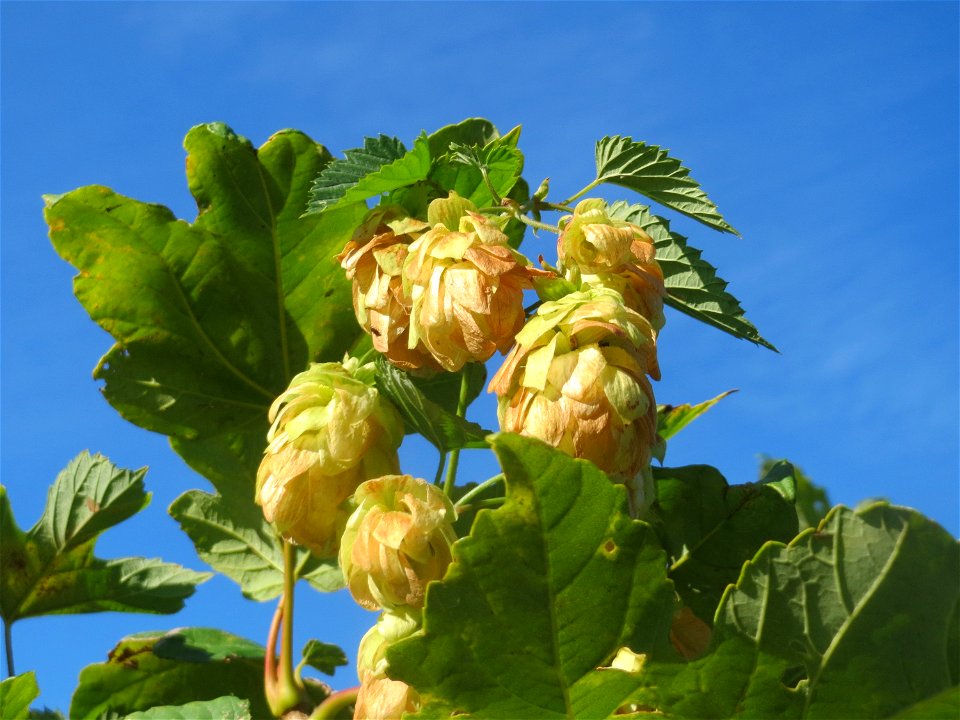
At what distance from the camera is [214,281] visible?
1577mm

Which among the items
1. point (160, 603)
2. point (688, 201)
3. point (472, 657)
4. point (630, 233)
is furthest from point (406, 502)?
point (160, 603)

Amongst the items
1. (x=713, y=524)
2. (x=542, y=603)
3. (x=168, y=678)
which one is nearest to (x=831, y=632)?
(x=542, y=603)

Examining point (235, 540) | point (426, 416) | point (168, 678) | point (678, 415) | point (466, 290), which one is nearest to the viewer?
point (466, 290)

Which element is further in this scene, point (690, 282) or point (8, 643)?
point (8, 643)

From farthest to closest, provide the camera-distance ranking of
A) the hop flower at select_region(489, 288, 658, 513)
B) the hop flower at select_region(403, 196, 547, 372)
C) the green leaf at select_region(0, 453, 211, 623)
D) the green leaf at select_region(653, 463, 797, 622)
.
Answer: the green leaf at select_region(0, 453, 211, 623)
the green leaf at select_region(653, 463, 797, 622)
the hop flower at select_region(403, 196, 547, 372)
the hop flower at select_region(489, 288, 658, 513)

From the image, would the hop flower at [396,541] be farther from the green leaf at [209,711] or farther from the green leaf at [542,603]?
the green leaf at [209,711]

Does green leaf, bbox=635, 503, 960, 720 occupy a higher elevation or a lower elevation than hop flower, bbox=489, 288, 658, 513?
lower

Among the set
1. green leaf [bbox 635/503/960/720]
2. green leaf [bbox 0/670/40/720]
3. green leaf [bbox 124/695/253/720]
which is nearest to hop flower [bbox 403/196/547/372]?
green leaf [bbox 635/503/960/720]

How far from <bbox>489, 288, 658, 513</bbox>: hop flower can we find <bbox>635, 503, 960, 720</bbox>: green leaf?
168mm

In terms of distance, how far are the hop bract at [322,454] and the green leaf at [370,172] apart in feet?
0.91

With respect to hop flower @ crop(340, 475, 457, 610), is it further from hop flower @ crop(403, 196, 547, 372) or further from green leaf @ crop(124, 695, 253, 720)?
green leaf @ crop(124, 695, 253, 720)

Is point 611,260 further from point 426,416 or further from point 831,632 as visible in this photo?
point 831,632

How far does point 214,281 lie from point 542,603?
0.90m

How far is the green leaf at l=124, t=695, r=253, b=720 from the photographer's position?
1381mm
